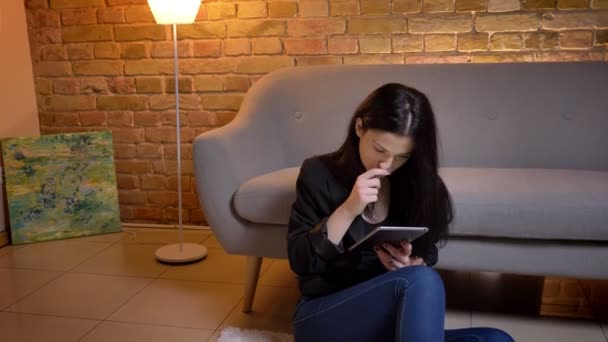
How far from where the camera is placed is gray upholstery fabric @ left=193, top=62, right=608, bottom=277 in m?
2.07

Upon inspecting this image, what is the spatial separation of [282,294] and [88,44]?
1.65 m

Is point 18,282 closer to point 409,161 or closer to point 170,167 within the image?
point 170,167

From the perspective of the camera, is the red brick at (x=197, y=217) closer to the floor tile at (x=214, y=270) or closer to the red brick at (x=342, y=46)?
the floor tile at (x=214, y=270)

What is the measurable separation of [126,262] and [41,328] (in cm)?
58

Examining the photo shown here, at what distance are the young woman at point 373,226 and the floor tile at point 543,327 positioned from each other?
0.54 meters

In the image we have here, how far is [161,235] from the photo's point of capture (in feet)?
8.80

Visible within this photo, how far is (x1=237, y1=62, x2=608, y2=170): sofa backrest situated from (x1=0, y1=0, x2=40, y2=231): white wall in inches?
50.9

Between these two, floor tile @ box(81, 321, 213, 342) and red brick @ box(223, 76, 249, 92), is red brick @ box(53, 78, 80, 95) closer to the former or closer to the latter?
red brick @ box(223, 76, 249, 92)

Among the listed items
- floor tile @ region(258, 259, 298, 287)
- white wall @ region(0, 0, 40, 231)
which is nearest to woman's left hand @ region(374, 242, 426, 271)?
floor tile @ region(258, 259, 298, 287)

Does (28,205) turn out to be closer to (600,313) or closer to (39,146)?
(39,146)

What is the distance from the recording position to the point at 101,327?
1.76 metres

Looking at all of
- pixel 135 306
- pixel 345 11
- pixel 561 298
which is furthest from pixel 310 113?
pixel 561 298

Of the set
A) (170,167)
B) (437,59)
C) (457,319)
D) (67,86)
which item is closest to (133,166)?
(170,167)

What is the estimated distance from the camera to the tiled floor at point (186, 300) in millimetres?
1725
